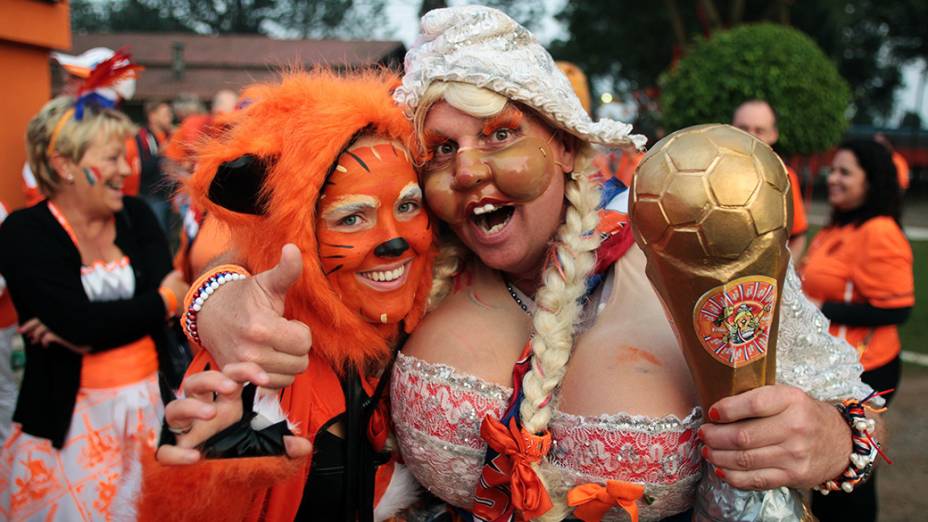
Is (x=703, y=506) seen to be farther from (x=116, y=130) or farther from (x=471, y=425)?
(x=116, y=130)

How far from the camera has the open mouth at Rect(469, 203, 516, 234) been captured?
5.36 feet

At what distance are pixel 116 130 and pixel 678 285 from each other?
2494 mm

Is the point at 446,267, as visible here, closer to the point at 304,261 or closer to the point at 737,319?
the point at 304,261

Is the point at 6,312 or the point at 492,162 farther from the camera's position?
the point at 6,312

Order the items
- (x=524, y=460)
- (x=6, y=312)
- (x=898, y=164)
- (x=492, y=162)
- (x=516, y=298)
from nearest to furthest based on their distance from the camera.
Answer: (x=524, y=460), (x=492, y=162), (x=516, y=298), (x=6, y=312), (x=898, y=164)

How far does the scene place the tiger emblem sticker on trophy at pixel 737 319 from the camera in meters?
1.19

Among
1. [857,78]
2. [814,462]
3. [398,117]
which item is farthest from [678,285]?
[857,78]

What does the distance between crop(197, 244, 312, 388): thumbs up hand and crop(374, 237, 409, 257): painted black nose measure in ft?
0.81

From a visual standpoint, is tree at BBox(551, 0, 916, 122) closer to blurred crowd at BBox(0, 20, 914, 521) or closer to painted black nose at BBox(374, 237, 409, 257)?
blurred crowd at BBox(0, 20, 914, 521)

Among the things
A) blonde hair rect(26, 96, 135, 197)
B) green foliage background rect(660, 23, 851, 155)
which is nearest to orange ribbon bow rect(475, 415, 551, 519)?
blonde hair rect(26, 96, 135, 197)

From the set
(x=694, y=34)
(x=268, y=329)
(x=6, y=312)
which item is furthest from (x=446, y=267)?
(x=694, y=34)

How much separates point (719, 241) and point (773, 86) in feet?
19.5

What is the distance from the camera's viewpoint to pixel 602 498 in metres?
1.44

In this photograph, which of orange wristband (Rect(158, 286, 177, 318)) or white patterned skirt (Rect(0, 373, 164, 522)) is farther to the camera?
orange wristband (Rect(158, 286, 177, 318))
